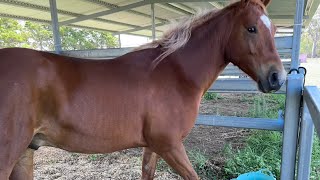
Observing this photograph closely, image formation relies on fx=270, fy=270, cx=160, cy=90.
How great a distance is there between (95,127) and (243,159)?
1966 millimetres

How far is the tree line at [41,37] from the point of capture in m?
13.1

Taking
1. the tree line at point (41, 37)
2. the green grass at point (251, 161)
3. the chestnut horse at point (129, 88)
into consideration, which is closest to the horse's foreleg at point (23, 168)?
the chestnut horse at point (129, 88)

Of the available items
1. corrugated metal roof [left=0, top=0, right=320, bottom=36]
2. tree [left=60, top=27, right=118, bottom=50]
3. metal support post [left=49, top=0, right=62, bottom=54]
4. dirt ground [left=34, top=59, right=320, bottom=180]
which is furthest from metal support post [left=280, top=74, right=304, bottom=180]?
tree [left=60, top=27, right=118, bottom=50]

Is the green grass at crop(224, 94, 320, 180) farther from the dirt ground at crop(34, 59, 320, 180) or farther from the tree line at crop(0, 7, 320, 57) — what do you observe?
the tree line at crop(0, 7, 320, 57)

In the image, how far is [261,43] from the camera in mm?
Result: 1709

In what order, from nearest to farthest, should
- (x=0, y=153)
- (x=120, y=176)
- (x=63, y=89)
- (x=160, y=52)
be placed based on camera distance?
(x=0, y=153) < (x=63, y=89) < (x=160, y=52) < (x=120, y=176)

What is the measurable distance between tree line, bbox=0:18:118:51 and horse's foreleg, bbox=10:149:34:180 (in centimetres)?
1086

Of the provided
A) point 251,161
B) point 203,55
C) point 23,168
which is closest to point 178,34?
point 203,55

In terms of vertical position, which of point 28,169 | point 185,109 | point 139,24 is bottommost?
point 28,169

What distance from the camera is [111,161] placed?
3330mm

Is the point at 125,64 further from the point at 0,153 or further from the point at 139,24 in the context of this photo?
the point at 139,24

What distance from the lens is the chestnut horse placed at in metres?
1.58

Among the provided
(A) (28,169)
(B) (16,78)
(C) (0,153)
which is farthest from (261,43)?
(A) (28,169)

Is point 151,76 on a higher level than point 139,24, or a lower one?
lower
